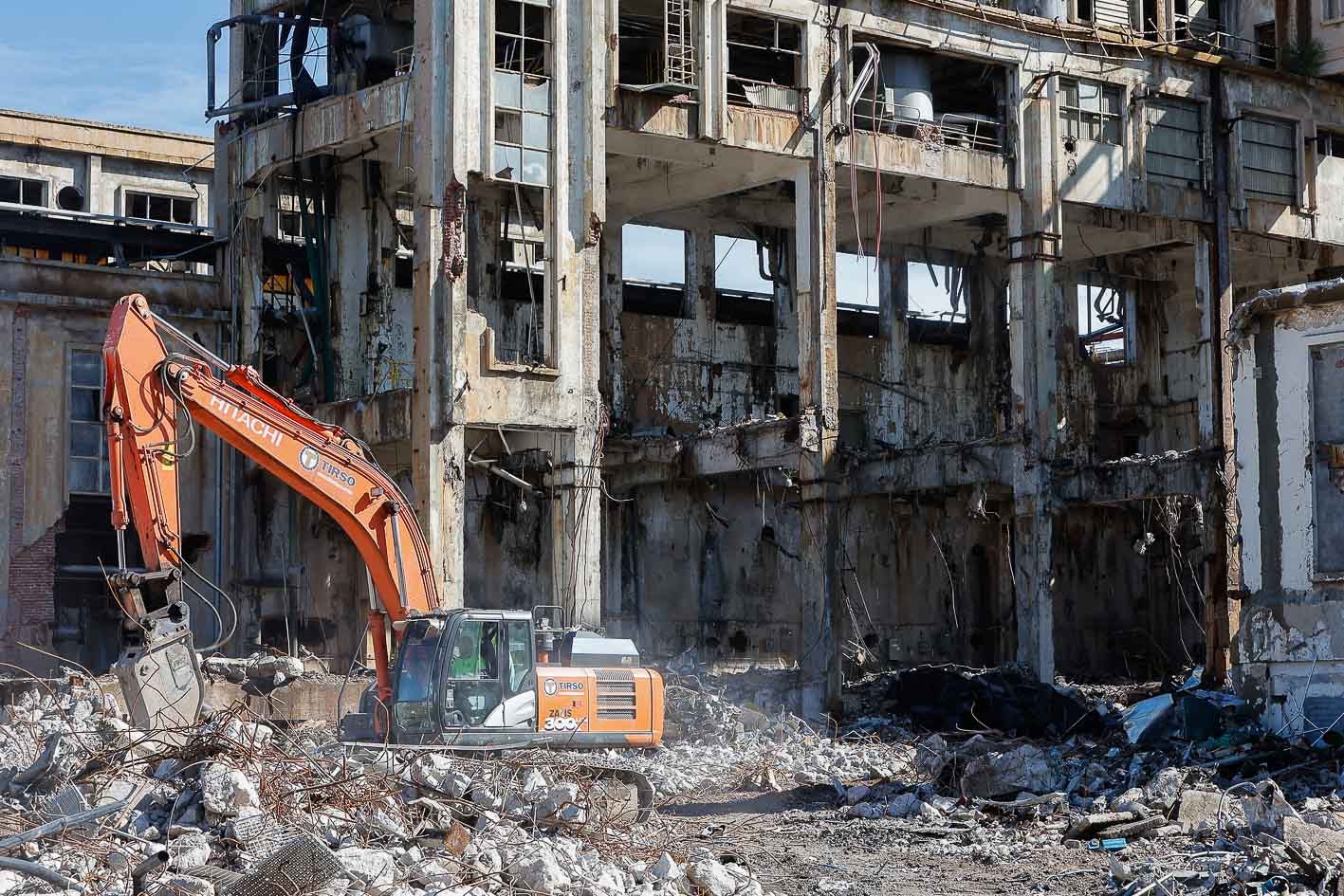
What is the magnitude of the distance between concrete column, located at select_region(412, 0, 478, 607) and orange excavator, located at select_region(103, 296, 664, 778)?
5.83m

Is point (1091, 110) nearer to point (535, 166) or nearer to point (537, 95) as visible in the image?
point (537, 95)

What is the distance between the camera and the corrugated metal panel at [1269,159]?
34219 mm

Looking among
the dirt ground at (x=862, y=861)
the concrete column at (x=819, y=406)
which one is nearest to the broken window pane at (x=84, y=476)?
the concrete column at (x=819, y=406)

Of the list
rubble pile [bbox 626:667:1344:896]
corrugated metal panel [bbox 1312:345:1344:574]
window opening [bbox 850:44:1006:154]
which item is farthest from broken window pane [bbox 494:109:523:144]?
corrugated metal panel [bbox 1312:345:1344:574]

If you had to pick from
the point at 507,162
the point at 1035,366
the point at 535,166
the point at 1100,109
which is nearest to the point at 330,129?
the point at 507,162

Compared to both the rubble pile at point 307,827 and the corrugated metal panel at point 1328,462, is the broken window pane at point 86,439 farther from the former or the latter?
the corrugated metal panel at point 1328,462

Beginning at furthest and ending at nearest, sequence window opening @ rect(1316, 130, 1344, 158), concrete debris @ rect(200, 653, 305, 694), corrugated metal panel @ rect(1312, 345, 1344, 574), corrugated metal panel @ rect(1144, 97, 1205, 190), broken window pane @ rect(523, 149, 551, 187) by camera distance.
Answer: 1. window opening @ rect(1316, 130, 1344, 158)
2. corrugated metal panel @ rect(1144, 97, 1205, 190)
3. broken window pane @ rect(523, 149, 551, 187)
4. concrete debris @ rect(200, 653, 305, 694)
5. corrugated metal panel @ rect(1312, 345, 1344, 574)

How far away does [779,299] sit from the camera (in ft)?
114

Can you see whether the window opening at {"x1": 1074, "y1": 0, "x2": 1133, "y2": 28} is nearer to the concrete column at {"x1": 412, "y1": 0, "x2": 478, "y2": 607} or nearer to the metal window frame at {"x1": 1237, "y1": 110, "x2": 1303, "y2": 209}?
the metal window frame at {"x1": 1237, "y1": 110, "x2": 1303, "y2": 209}

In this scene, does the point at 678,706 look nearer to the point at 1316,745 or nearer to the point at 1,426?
the point at 1316,745

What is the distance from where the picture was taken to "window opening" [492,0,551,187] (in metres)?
25.8

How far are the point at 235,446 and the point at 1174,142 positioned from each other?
21.2 metres

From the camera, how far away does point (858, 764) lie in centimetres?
2241

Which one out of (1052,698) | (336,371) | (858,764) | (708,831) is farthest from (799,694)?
(708,831)
